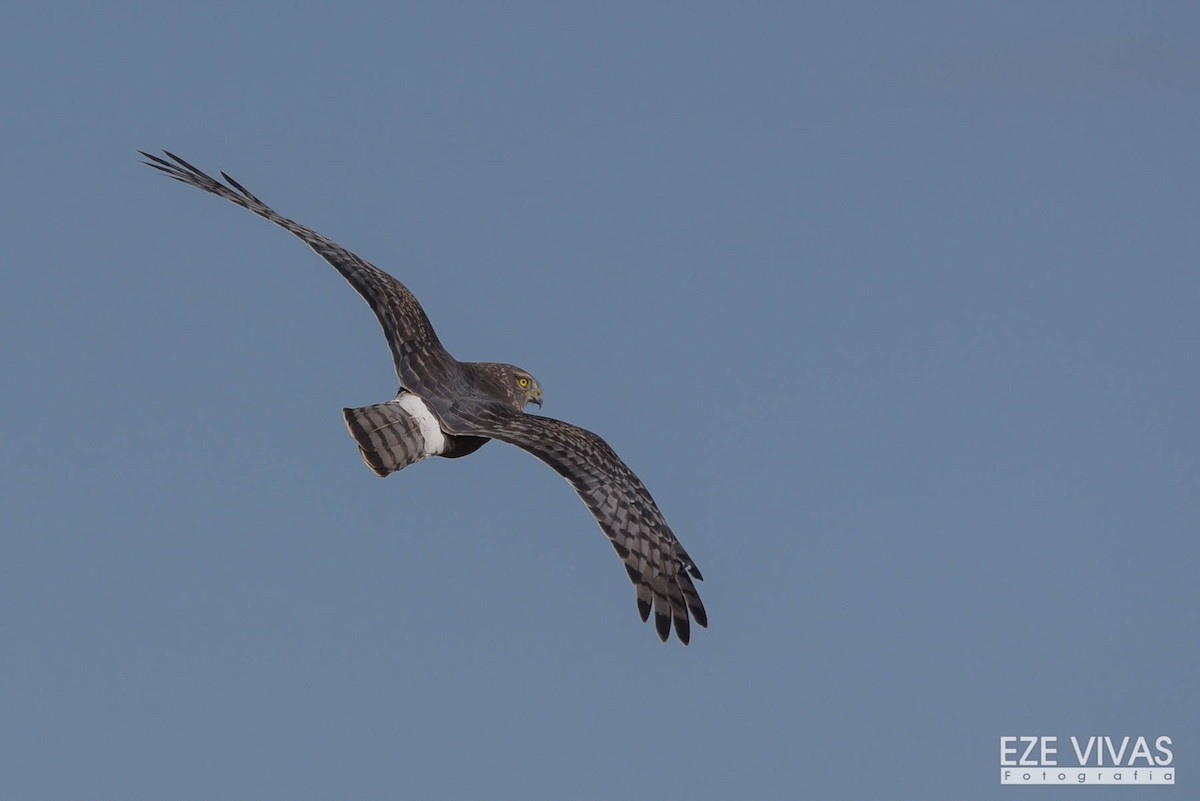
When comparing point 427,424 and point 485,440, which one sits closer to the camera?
point 427,424

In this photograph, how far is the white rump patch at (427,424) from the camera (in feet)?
70.2

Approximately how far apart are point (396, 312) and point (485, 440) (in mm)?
1834

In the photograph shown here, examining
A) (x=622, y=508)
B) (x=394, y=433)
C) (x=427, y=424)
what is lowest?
(x=622, y=508)

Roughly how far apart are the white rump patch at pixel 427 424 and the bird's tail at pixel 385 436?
89 mm

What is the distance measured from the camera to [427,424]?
21.4 meters

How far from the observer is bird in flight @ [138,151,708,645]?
20547mm

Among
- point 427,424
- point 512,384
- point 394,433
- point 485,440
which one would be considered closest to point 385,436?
point 394,433

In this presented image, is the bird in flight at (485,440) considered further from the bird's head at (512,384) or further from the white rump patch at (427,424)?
the bird's head at (512,384)

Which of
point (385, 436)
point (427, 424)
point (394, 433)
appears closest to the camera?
point (385, 436)

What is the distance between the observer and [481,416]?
21.7m

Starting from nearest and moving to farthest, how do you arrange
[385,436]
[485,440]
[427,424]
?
[385,436] < [427,424] < [485,440]

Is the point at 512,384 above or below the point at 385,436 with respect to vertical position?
above

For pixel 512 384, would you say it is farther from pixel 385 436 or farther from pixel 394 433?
pixel 385 436

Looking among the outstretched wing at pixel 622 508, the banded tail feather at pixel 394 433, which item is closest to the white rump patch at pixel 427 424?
the banded tail feather at pixel 394 433
